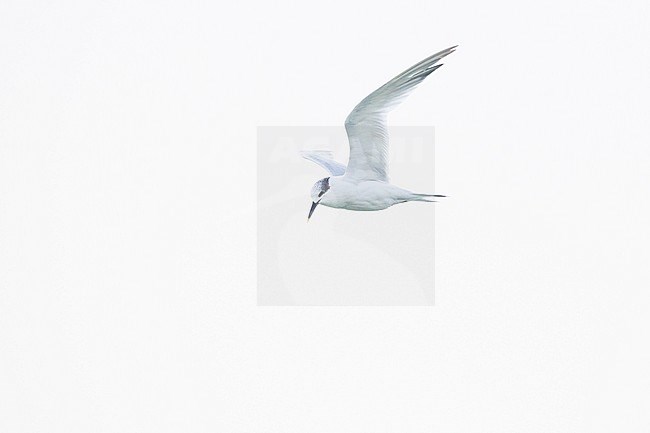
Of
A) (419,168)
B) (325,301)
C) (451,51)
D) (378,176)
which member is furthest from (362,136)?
(325,301)

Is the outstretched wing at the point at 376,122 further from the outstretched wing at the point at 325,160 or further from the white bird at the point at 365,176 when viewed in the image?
the outstretched wing at the point at 325,160

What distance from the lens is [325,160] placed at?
866 cm

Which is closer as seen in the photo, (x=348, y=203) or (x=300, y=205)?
(x=348, y=203)

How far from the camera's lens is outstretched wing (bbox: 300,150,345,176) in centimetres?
848

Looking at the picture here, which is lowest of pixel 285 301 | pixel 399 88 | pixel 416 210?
pixel 285 301

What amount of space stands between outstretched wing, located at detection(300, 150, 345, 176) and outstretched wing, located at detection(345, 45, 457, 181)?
346 mm

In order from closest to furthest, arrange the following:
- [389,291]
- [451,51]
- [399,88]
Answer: [451,51]
[399,88]
[389,291]

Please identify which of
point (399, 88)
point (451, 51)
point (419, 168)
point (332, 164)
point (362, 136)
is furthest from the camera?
point (419, 168)

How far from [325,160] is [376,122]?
3.27ft

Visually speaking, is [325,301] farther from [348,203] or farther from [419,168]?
[348,203]

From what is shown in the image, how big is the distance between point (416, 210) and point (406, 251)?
522mm

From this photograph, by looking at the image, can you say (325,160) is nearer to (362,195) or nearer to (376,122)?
(362,195)

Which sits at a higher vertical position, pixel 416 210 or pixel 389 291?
pixel 416 210

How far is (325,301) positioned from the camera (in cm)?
1285
